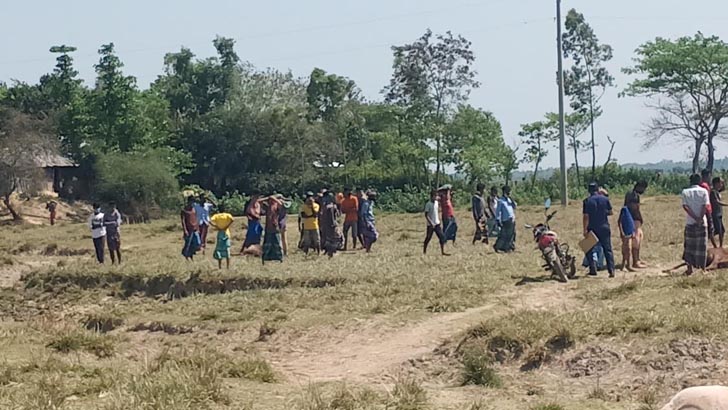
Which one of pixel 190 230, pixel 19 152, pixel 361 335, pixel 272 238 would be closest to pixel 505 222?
pixel 272 238

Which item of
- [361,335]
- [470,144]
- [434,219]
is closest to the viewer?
[361,335]

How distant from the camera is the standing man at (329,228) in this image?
20.3m

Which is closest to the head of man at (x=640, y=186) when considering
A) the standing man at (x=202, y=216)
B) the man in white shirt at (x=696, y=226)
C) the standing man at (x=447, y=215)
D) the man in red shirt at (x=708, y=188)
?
the man in red shirt at (x=708, y=188)

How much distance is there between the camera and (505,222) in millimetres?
19125

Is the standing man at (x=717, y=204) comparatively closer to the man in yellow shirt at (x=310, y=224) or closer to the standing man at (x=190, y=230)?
the man in yellow shirt at (x=310, y=224)

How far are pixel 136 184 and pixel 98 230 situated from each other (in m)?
23.4

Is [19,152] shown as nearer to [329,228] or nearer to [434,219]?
[329,228]

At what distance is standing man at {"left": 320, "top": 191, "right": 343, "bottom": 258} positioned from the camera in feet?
66.6

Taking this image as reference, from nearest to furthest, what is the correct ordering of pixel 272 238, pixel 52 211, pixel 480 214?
pixel 272 238, pixel 480 214, pixel 52 211

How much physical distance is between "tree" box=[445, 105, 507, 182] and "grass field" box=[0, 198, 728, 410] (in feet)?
99.6

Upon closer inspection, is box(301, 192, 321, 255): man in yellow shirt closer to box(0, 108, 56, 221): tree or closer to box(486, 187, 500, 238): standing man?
box(486, 187, 500, 238): standing man

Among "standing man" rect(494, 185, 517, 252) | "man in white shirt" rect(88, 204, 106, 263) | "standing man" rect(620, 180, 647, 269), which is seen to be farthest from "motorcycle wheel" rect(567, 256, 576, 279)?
"man in white shirt" rect(88, 204, 106, 263)

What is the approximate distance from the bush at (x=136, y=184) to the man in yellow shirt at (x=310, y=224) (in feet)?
79.1

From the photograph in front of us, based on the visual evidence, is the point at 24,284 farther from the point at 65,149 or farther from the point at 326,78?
the point at 326,78
